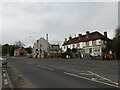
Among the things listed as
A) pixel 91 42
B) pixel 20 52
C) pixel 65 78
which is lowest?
pixel 65 78

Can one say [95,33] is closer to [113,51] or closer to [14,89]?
[113,51]

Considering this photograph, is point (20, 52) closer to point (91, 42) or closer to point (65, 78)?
point (91, 42)

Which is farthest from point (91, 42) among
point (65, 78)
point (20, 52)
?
point (20, 52)

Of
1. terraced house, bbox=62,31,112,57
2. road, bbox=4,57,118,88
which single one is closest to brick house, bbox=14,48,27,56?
terraced house, bbox=62,31,112,57

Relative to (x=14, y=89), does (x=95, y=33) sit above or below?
above

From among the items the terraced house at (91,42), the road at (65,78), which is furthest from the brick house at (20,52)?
the road at (65,78)

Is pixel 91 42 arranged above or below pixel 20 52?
above

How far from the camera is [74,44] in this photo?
9969 cm

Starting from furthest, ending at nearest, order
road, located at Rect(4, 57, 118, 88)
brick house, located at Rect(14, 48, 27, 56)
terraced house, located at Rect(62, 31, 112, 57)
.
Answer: brick house, located at Rect(14, 48, 27, 56)
terraced house, located at Rect(62, 31, 112, 57)
road, located at Rect(4, 57, 118, 88)

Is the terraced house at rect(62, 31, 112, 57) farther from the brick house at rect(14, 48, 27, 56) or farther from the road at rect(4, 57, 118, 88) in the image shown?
the brick house at rect(14, 48, 27, 56)

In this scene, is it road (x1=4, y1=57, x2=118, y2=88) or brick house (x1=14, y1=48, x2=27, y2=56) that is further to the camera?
brick house (x1=14, y1=48, x2=27, y2=56)

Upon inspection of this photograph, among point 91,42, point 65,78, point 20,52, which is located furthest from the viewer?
point 20,52

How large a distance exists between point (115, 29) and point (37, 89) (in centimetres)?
5824

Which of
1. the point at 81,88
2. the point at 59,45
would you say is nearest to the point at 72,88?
the point at 81,88
